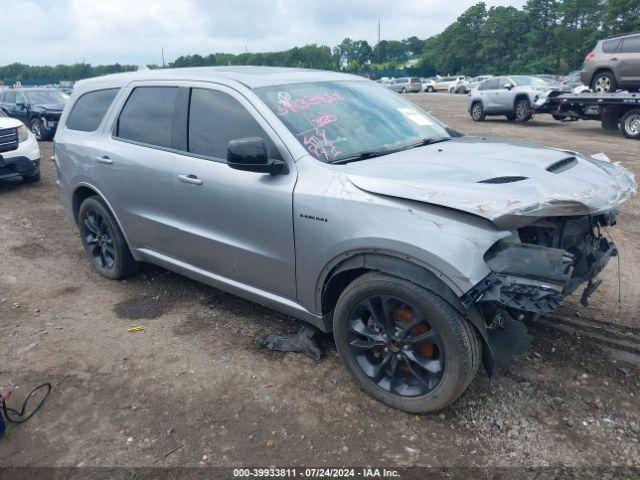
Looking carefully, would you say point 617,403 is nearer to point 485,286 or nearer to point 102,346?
point 485,286

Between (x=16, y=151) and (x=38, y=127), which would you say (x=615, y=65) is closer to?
(x=16, y=151)

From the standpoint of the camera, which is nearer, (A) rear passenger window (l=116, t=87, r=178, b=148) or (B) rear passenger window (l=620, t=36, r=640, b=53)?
(A) rear passenger window (l=116, t=87, r=178, b=148)

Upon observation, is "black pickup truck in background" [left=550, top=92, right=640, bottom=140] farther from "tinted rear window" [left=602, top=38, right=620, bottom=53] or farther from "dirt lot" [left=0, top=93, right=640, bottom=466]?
"dirt lot" [left=0, top=93, right=640, bottom=466]

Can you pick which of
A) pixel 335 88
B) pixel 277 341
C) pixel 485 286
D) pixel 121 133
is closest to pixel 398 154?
pixel 335 88

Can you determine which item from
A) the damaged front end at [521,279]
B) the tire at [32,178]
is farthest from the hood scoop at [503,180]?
the tire at [32,178]

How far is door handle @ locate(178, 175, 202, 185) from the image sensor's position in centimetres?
363

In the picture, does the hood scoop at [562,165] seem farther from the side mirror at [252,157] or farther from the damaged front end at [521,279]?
the side mirror at [252,157]

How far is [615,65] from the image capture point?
14227mm

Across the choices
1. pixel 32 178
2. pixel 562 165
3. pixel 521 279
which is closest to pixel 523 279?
pixel 521 279

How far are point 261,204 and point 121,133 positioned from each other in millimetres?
1879

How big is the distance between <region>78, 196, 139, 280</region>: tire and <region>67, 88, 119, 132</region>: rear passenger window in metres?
0.69

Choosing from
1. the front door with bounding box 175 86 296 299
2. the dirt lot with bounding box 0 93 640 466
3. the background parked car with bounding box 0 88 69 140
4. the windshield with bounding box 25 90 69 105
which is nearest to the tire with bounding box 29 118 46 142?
the background parked car with bounding box 0 88 69 140

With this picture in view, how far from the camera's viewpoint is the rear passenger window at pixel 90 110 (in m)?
4.66

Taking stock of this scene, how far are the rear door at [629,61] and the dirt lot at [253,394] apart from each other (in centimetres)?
1156
